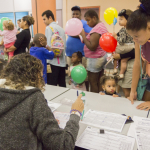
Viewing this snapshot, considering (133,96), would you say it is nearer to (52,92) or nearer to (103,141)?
(103,141)

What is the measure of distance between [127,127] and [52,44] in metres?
1.74

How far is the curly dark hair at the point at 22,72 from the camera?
0.83 metres

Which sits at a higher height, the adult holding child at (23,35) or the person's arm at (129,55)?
the adult holding child at (23,35)

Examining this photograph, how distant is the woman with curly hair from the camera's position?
715 mm

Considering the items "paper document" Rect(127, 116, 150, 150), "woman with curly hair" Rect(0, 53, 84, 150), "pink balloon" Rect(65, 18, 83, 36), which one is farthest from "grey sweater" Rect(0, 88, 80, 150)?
"pink balloon" Rect(65, 18, 83, 36)

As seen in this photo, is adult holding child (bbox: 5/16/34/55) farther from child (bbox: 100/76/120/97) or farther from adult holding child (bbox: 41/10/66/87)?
child (bbox: 100/76/120/97)

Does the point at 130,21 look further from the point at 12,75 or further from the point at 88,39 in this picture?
the point at 88,39

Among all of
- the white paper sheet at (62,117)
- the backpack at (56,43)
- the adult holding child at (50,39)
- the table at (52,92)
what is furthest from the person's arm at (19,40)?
the white paper sheet at (62,117)

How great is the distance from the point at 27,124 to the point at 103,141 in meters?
0.49

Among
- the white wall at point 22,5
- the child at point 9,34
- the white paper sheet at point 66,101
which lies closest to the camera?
the white paper sheet at point 66,101

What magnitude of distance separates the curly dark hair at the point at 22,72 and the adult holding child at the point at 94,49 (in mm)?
1396

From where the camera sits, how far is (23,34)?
2.83 meters

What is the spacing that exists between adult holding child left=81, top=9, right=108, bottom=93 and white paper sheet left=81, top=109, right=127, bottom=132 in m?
1.11

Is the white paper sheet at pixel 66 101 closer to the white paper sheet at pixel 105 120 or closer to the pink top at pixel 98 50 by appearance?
the white paper sheet at pixel 105 120
